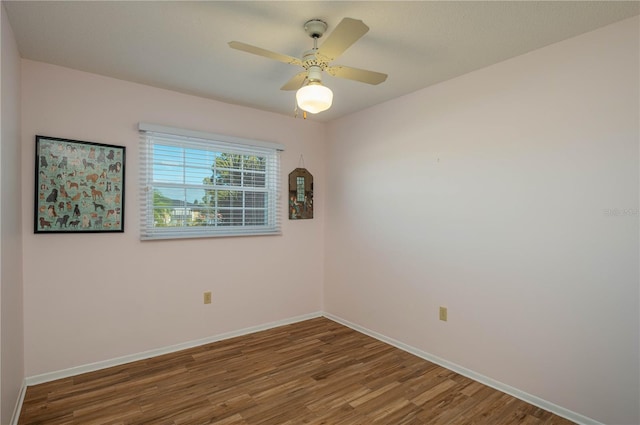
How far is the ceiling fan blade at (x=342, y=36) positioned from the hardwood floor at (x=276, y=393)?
2.22m

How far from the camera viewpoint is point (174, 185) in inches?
125

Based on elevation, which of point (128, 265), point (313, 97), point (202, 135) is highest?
point (202, 135)

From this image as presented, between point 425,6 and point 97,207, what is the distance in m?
2.78

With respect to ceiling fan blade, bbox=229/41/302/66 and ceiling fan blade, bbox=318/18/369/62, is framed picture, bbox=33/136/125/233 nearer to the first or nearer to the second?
ceiling fan blade, bbox=229/41/302/66

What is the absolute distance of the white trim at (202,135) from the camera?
2.98 metres

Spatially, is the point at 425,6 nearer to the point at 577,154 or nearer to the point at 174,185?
the point at 577,154

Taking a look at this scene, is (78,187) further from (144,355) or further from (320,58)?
(320,58)

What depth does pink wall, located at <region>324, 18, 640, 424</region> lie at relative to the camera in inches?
79.3

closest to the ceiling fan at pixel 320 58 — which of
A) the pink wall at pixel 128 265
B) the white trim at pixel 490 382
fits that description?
the pink wall at pixel 128 265

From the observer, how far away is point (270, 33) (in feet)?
6.95

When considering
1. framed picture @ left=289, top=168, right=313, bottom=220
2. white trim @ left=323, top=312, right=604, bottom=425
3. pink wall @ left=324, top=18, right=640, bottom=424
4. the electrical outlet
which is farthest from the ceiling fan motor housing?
white trim @ left=323, top=312, right=604, bottom=425

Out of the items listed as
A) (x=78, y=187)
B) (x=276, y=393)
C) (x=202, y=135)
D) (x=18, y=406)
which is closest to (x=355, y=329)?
(x=276, y=393)

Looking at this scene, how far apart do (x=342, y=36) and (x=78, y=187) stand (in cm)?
234

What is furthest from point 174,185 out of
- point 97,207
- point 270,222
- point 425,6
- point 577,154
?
point 577,154
